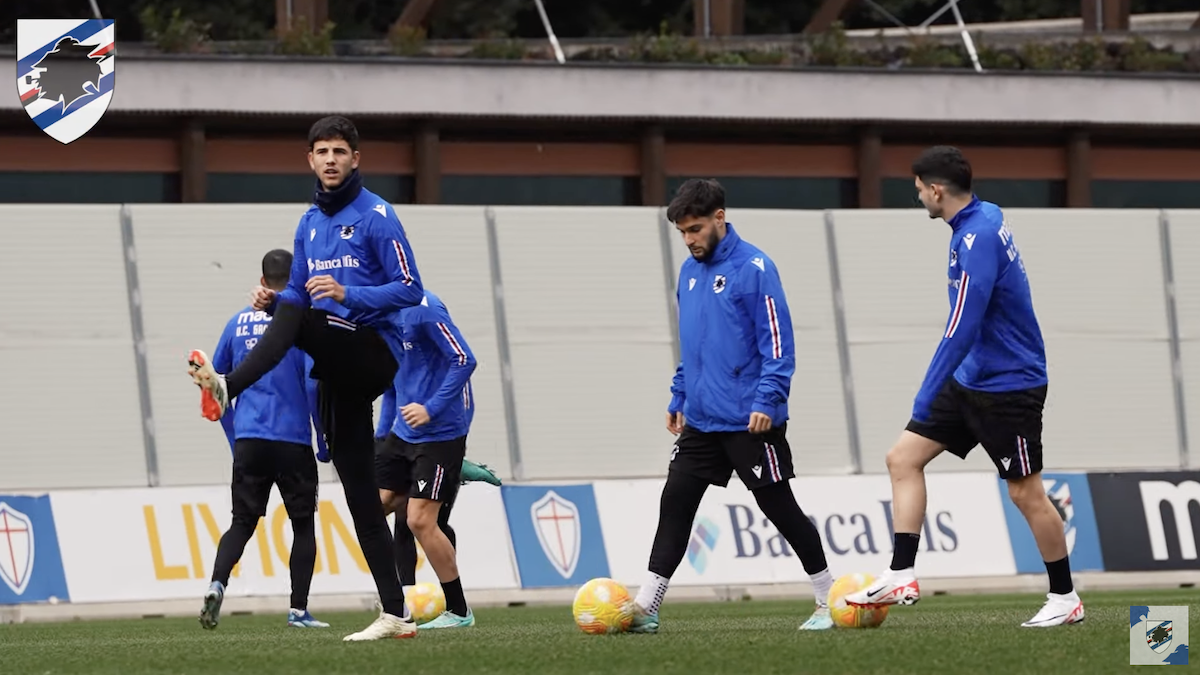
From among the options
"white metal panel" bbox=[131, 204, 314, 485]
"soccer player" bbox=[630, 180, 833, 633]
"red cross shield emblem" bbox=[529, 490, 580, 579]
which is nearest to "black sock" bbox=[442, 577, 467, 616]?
"soccer player" bbox=[630, 180, 833, 633]

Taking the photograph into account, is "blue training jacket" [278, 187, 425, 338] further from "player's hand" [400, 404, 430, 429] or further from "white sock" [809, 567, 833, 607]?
"white sock" [809, 567, 833, 607]

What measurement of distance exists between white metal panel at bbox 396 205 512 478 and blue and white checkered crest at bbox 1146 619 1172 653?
11.9 m

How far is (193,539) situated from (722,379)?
7.15 meters

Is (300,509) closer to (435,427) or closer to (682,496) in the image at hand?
(435,427)

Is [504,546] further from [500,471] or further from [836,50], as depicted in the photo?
[836,50]

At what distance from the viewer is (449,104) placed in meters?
25.4

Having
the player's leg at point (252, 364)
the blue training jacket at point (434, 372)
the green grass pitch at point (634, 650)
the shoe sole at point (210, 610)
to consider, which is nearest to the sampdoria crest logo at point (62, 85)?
the green grass pitch at point (634, 650)

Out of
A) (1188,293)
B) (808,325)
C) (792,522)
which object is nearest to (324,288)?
(792,522)

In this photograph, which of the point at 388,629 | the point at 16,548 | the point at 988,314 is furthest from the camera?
the point at 16,548

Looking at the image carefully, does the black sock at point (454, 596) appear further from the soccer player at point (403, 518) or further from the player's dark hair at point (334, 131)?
the player's dark hair at point (334, 131)

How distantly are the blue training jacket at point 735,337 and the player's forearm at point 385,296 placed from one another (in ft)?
4.31

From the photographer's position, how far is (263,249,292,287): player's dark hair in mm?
11312

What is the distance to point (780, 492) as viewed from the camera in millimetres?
9664

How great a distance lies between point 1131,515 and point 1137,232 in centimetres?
456
